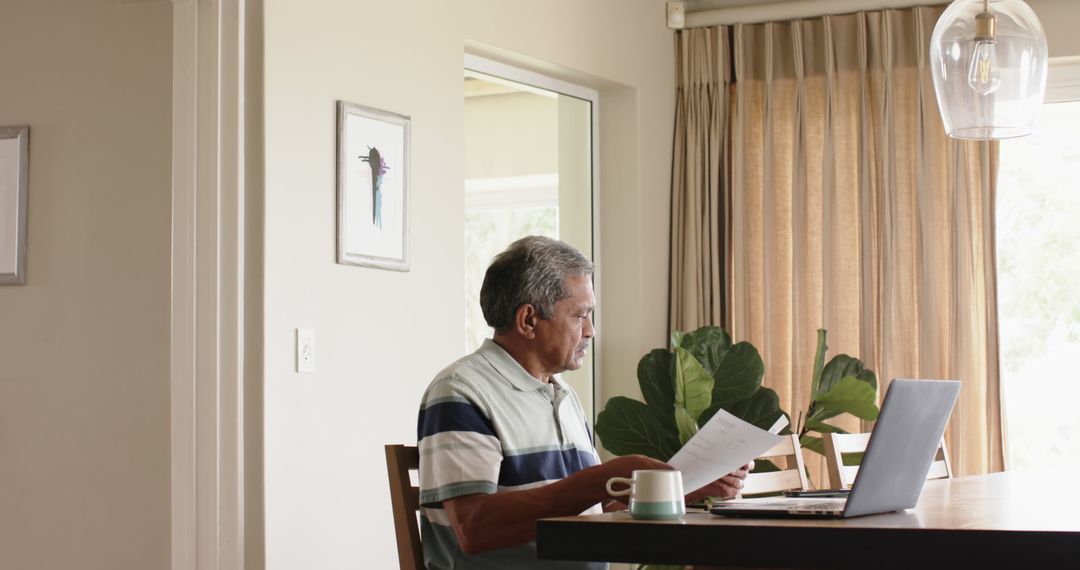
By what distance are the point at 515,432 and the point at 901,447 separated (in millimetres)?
660

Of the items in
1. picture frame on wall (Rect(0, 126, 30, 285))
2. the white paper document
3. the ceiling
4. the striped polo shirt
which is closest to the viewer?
the white paper document

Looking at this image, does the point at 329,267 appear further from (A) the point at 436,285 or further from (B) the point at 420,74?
(B) the point at 420,74

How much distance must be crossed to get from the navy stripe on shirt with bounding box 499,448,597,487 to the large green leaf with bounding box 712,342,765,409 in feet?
4.56

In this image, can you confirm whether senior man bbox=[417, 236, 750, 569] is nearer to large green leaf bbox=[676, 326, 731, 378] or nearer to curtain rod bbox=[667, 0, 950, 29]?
large green leaf bbox=[676, 326, 731, 378]

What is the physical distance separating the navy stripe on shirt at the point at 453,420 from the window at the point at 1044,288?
2877mm

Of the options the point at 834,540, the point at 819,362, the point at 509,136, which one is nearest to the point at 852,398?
the point at 819,362

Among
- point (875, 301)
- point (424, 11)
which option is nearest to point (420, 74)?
point (424, 11)

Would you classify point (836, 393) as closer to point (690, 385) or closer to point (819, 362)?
point (819, 362)

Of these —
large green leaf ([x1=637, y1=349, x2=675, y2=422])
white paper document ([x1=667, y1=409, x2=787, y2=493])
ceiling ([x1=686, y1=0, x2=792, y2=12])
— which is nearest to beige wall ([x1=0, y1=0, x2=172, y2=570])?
large green leaf ([x1=637, y1=349, x2=675, y2=422])

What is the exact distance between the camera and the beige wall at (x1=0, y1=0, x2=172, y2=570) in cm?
334

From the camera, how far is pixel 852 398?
11.7 ft

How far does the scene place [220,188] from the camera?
304 cm

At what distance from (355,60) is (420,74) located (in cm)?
28

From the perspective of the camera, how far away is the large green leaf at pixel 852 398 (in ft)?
11.6
